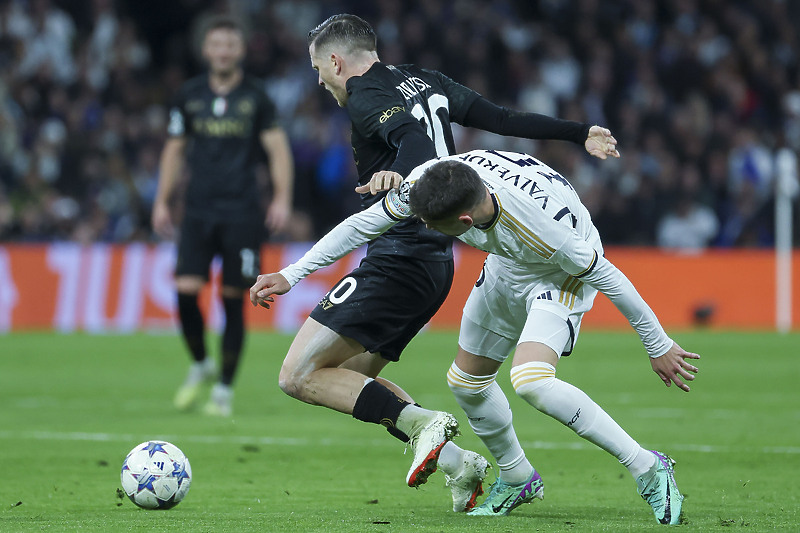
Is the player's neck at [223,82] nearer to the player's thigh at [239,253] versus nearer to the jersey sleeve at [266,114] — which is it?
the jersey sleeve at [266,114]

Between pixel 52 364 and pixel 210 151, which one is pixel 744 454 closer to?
pixel 210 151

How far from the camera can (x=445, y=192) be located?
485 cm

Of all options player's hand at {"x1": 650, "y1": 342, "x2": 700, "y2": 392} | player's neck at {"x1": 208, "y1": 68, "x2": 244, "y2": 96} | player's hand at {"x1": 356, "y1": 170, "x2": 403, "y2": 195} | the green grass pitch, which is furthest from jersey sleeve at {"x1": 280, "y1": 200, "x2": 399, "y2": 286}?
player's neck at {"x1": 208, "y1": 68, "x2": 244, "y2": 96}

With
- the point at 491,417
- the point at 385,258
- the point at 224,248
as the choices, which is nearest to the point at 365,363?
the point at 385,258

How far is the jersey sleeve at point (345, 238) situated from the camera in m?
5.21

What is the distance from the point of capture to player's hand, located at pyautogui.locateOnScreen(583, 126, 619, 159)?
18.3ft

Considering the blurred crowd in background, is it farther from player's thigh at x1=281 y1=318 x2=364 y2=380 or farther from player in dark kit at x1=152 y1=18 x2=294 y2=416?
player's thigh at x1=281 y1=318 x2=364 y2=380

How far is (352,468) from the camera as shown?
7.02 meters

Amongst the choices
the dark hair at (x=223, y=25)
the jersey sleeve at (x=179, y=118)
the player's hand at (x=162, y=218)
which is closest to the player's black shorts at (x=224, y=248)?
the player's hand at (x=162, y=218)

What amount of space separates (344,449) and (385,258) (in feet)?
8.00

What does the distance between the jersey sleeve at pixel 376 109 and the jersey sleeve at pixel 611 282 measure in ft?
3.06

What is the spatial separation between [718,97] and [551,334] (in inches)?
644

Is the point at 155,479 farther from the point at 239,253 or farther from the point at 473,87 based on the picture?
the point at 473,87

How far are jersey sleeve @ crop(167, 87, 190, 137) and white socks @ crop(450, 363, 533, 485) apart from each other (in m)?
4.79
